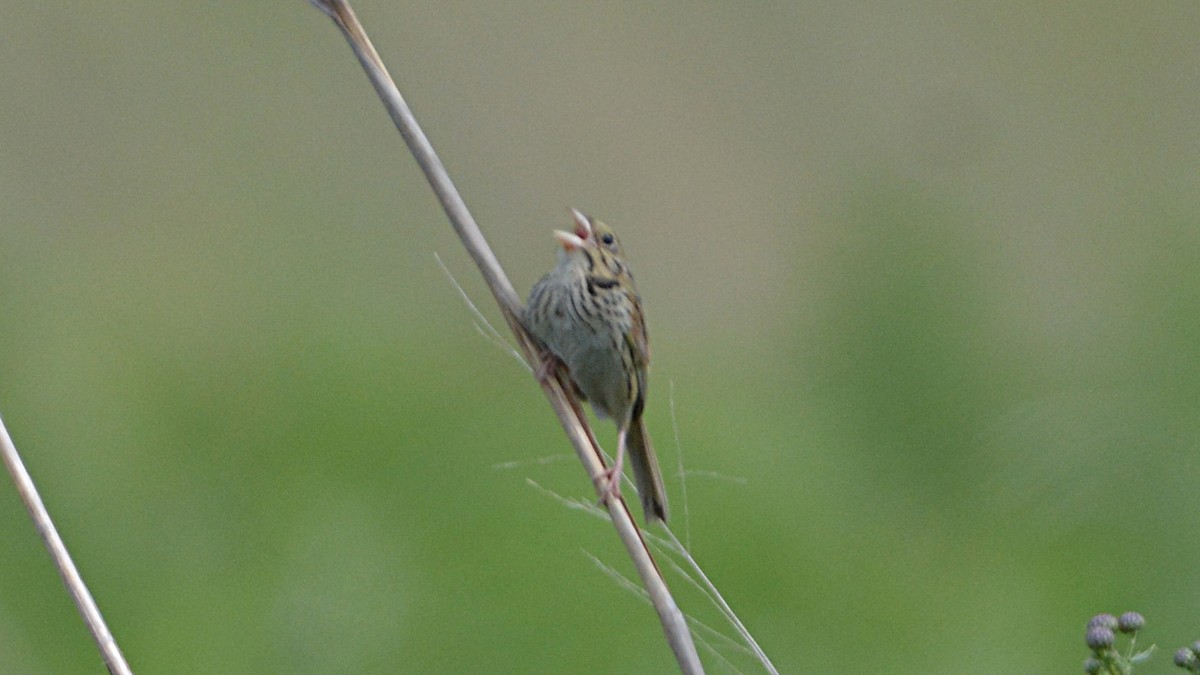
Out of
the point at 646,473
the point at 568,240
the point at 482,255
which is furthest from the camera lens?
the point at 646,473

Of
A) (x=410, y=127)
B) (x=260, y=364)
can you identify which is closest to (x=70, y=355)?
(x=260, y=364)

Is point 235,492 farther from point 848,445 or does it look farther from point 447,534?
point 848,445

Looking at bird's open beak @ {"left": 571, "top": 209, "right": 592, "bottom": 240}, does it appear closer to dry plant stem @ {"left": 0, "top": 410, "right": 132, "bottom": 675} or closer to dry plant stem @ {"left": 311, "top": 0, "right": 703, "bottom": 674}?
dry plant stem @ {"left": 311, "top": 0, "right": 703, "bottom": 674}

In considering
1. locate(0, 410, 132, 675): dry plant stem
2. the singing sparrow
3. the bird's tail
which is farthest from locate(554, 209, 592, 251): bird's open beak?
locate(0, 410, 132, 675): dry plant stem

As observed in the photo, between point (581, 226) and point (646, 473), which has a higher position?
point (581, 226)

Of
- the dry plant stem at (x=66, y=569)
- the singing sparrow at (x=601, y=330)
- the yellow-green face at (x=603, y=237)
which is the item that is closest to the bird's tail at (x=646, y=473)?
the singing sparrow at (x=601, y=330)

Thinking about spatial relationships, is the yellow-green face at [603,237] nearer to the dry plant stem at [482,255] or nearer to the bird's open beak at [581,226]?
the bird's open beak at [581,226]

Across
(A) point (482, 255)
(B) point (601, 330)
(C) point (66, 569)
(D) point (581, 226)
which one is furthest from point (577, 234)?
(C) point (66, 569)

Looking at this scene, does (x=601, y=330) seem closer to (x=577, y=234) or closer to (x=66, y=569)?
(x=577, y=234)
